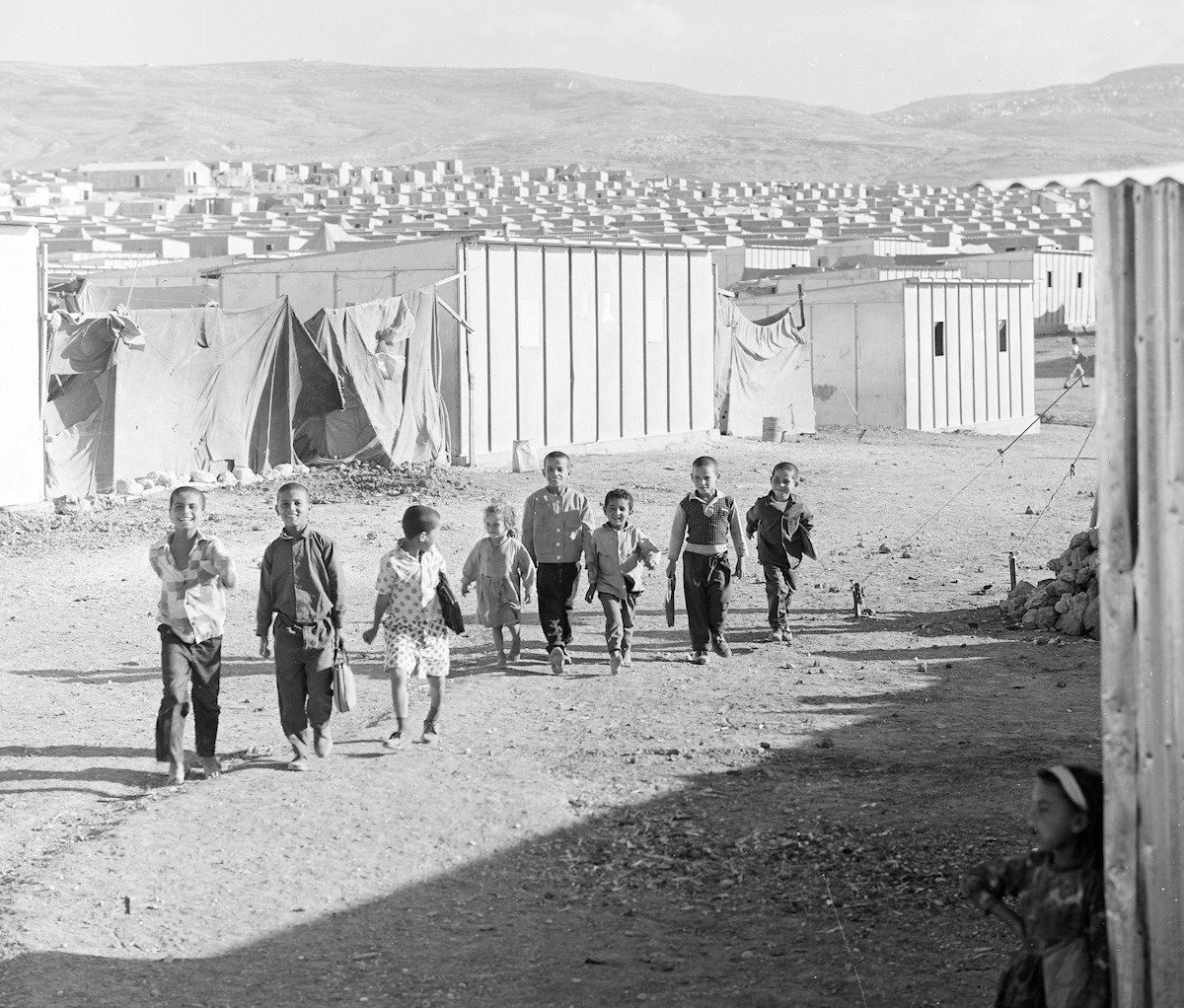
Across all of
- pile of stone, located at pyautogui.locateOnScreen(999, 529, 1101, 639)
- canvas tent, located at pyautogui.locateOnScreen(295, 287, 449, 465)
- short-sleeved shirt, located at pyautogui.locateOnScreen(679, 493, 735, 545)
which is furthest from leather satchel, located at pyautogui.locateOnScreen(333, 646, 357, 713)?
canvas tent, located at pyautogui.locateOnScreen(295, 287, 449, 465)

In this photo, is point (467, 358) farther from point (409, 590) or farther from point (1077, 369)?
point (409, 590)

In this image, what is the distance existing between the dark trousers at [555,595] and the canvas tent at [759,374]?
15.5 m

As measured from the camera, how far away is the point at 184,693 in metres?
7.56

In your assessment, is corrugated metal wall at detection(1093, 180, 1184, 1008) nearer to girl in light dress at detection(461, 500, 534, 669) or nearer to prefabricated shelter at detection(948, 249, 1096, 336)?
girl in light dress at detection(461, 500, 534, 669)

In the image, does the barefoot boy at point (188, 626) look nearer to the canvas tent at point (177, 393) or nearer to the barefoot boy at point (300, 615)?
the barefoot boy at point (300, 615)

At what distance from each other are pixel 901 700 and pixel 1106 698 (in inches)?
202

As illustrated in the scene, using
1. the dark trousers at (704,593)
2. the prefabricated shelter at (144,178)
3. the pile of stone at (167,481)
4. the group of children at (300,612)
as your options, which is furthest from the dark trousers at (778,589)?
the prefabricated shelter at (144,178)

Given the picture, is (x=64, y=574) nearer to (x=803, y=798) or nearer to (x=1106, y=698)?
(x=803, y=798)

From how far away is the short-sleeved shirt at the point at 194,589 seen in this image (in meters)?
7.53

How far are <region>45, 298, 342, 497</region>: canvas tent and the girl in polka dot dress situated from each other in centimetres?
952

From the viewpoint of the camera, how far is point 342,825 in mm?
6816

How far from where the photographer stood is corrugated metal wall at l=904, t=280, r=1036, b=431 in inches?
1115

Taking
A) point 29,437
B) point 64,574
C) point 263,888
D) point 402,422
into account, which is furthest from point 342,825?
point 402,422

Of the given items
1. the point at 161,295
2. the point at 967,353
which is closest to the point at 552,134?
the point at 967,353
